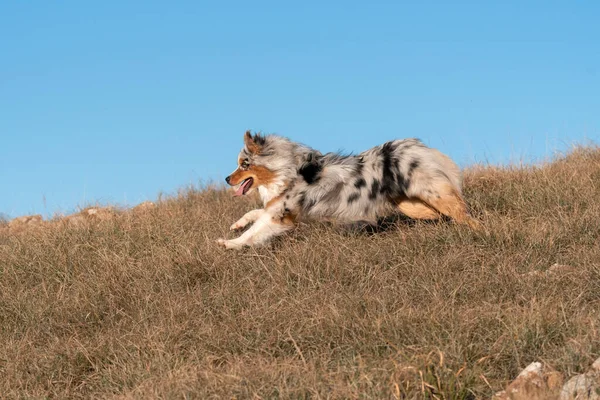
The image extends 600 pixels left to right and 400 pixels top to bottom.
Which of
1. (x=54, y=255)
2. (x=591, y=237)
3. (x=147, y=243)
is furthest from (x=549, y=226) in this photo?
(x=54, y=255)

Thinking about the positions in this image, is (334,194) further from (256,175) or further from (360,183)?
(256,175)

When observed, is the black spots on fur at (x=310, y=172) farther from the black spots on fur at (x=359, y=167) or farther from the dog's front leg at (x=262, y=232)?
the dog's front leg at (x=262, y=232)

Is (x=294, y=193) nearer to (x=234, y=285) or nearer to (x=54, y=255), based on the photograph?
(x=234, y=285)

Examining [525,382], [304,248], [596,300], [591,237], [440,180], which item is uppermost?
[440,180]

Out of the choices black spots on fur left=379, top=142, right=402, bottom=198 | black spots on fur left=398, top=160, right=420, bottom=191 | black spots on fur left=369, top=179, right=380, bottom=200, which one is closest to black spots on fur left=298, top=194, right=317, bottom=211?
black spots on fur left=369, top=179, right=380, bottom=200

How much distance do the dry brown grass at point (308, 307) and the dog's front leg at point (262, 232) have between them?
140 millimetres

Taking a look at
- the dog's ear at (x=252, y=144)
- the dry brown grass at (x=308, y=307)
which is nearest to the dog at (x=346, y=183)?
the dog's ear at (x=252, y=144)

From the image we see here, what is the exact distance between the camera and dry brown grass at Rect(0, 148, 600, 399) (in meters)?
4.52

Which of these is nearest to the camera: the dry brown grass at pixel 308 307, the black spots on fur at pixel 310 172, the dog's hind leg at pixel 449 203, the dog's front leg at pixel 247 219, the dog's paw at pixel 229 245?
the dry brown grass at pixel 308 307

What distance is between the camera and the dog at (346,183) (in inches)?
309

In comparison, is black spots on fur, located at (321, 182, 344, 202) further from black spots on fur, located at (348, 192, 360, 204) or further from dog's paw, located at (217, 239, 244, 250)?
dog's paw, located at (217, 239, 244, 250)

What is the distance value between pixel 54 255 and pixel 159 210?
239cm

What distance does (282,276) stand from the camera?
6.68 meters

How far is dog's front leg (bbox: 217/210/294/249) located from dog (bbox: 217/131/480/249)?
11 mm
